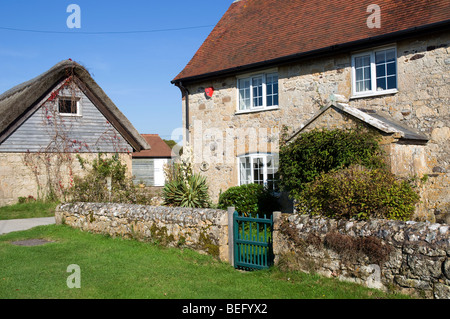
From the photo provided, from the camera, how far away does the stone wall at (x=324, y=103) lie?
10.0 meters

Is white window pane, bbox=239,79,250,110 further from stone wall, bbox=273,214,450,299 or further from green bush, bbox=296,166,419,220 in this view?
stone wall, bbox=273,214,450,299

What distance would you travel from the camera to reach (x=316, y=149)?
9539 mm

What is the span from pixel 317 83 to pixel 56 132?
36.2ft

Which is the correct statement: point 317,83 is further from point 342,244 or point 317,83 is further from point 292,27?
point 342,244

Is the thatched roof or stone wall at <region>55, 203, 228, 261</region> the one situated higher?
the thatched roof

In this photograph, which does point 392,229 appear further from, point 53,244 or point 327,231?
point 53,244

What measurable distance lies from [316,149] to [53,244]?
6.28 meters

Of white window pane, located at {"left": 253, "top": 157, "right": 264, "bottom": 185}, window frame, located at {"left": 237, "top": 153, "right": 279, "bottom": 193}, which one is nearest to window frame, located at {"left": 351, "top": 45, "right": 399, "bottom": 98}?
window frame, located at {"left": 237, "top": 153, "right": 279, "bottom": 193}

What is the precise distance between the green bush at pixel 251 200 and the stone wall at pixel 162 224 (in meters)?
3.53

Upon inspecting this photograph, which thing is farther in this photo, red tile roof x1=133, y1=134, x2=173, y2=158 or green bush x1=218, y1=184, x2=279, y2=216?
red tile roof x1=133, y1=134, x2=173, y2=158

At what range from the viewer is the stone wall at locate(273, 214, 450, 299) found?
5230 mm

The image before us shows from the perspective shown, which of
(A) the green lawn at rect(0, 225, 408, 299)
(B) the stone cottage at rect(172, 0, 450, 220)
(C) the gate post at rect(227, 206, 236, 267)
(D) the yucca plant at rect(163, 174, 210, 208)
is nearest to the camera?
(A) the green lawn at rect(0, 225, 408, 299)

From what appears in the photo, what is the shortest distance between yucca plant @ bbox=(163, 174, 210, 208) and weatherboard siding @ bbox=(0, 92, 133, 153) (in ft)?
24.4

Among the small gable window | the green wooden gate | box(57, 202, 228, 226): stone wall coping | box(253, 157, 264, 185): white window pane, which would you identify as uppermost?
the small gable window
